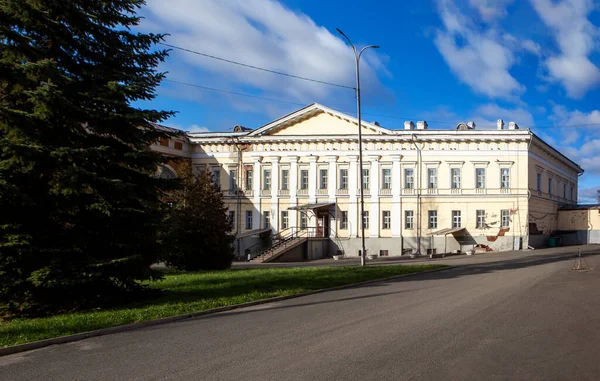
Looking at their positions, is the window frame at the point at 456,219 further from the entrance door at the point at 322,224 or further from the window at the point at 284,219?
the window at the point at 284,219

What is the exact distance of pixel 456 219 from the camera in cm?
4806

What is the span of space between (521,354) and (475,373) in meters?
1.46

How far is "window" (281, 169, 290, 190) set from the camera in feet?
168

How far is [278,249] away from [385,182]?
12.6m

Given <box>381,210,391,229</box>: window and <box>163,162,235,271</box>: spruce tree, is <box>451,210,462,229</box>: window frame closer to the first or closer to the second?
<box>381,210,391,229</box>: window

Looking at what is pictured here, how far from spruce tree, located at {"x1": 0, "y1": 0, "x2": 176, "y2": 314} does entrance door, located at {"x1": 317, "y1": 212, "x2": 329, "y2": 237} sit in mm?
35394

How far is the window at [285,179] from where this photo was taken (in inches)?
2014

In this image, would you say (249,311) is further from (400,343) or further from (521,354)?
(521,354)

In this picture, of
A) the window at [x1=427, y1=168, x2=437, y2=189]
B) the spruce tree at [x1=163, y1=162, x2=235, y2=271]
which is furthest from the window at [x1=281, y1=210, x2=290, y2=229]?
the spruce tree at [x1=163, y1=162, x2=235, y2=271]

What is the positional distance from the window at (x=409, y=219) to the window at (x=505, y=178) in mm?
8208

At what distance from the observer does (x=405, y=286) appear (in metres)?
19.0

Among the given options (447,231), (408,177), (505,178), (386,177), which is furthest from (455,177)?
(386,177)

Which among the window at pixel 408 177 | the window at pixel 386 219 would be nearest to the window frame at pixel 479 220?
the window at pixel 408 177

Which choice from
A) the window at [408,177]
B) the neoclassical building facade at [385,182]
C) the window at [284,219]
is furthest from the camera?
the window at [284,219]
